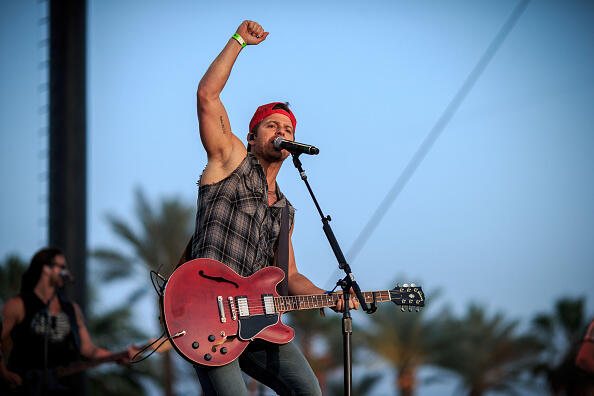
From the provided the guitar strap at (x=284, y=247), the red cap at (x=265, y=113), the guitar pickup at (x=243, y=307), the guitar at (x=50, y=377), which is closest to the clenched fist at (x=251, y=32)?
the red cap at (x=265, y=113)

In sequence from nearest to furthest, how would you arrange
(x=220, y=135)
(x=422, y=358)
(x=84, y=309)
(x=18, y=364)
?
(x=220, y=135) < (x=18, y=364) < (x=84, y=309) < (x=422, y=358)

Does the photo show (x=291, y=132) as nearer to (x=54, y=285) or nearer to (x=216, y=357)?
(x=216, y=357)

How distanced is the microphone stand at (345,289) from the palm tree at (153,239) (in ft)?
48.3

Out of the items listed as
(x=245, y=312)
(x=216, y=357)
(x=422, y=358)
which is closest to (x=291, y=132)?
(x=245, y=312)

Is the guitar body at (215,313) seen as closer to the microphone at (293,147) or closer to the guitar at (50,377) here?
the microphone at (293,147)

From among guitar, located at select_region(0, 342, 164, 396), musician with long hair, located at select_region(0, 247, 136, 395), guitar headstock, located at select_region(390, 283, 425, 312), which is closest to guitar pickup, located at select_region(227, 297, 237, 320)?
guitar headstock, located at select_region(390, 283, 425, 312)

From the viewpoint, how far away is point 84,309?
9.10m

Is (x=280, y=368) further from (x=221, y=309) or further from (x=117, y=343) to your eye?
(x=117, y=343)

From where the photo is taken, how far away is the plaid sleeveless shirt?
3.73 metres

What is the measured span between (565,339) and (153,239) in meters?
12.3

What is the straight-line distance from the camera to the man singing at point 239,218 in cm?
365

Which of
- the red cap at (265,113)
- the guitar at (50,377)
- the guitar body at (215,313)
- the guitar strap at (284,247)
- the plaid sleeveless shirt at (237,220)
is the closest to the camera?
the guitar body at (215,313)

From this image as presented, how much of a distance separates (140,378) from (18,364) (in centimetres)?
1344

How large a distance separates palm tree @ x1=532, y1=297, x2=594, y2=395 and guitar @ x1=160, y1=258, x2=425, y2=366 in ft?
53.8
